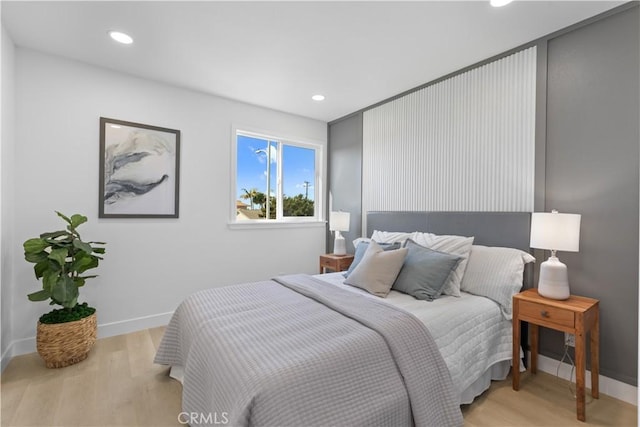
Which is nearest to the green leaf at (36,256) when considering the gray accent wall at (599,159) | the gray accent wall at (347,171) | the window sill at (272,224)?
the window sill at (272,224)


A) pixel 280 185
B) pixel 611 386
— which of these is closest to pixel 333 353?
pixel 611 386

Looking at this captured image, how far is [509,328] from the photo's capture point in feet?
7.14

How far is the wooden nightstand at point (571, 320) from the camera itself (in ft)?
5.68

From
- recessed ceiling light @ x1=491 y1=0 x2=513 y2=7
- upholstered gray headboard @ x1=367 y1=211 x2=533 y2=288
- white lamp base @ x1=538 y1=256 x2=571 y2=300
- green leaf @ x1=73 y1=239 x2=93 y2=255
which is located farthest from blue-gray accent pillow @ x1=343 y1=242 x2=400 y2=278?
green leaf @ x1=73 y1=239 x2=93 y2=255

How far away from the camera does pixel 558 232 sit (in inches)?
74.5

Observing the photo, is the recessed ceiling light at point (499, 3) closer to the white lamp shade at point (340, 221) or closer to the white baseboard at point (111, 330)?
the white lamp shade at point (340, 221)

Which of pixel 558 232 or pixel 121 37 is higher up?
pixel 121 37

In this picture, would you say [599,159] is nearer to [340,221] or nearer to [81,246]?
[340,221]

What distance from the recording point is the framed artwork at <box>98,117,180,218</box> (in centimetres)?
280

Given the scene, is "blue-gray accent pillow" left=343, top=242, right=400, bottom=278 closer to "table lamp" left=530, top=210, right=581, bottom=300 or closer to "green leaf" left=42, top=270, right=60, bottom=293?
"table lamp" left=530, top=210, right=581, bottom=300

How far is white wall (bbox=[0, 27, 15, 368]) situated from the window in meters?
1.91

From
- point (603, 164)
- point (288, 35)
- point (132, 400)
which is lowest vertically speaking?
point (132, 400)

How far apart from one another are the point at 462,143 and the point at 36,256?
3660 mm

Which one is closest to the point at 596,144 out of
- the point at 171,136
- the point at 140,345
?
the point at 171,136
